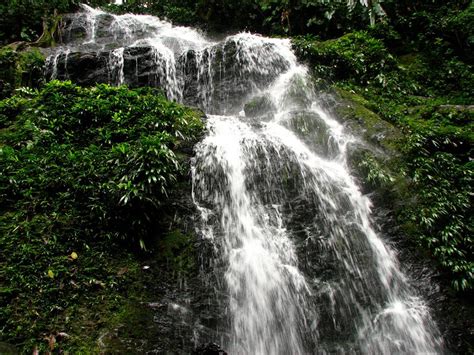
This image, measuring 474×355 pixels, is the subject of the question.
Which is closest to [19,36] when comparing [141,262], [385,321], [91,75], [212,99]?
[91,75]

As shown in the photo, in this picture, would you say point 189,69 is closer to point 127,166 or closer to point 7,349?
point 127,166

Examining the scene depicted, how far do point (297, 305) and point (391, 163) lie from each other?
393 centimetres

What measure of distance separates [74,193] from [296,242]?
3.88 m

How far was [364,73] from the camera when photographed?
410 inches

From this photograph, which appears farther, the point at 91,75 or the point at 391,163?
the point at 91,75

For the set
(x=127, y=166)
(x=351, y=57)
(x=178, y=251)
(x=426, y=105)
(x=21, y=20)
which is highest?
(x=351, y=57)

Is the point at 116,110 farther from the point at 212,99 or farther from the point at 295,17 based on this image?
the point at 295,17

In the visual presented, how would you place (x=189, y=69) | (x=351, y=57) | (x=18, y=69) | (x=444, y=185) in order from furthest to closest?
1. (x=189, y=69)
2. (x=351, y=57)
3. (x=18, y=69)
4. (x=444, y=185)

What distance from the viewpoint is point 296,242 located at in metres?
5.85

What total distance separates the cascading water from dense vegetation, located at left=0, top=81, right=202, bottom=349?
3.43ft

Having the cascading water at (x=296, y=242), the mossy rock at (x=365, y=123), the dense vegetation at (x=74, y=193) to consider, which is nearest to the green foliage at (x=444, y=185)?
the mossy rock at (x=365, y=123)

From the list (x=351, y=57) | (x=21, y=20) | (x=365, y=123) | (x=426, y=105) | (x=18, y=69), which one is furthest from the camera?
(x=21, y=20)

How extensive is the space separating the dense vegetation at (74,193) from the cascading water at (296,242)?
1.04m

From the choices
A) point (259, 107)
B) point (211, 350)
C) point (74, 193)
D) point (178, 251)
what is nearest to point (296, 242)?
point (178, 251)
